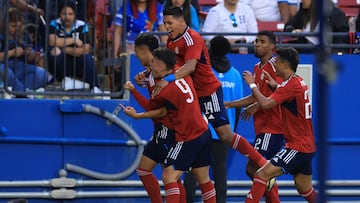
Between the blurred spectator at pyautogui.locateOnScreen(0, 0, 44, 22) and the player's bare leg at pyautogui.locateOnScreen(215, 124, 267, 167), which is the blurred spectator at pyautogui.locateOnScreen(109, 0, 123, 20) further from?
the player's bare leg at pyautogui.locateOnScreen(215, 124, 267, 167)

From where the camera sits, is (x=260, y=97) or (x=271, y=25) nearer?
(x=260, y=97)

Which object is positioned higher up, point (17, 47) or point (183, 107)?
point (17, 47)

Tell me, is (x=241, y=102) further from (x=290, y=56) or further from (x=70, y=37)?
(x=70, y=37)

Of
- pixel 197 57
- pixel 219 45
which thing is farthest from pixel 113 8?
pixel 197 57

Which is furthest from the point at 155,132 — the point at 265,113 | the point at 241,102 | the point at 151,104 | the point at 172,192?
the point at 265,113

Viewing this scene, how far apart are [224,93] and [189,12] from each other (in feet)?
3.83

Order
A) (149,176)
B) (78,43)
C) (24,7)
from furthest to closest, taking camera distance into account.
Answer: (78,43) → (24,7) → (149,176)

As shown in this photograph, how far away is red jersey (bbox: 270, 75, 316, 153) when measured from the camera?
9.05m

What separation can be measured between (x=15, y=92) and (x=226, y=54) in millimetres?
2402

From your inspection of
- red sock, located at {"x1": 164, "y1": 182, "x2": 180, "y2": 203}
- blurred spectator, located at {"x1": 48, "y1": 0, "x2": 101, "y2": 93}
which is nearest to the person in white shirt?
blurred spectator, located at {"x1": 48, "y1": 0, "x2": 101, "y2": 93}

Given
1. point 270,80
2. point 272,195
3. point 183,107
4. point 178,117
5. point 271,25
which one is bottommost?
point 272,195

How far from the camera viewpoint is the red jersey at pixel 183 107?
28.8ft

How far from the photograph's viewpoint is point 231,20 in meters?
11.3

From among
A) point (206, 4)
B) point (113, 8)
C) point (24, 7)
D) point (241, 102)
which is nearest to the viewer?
point (241, 102)
